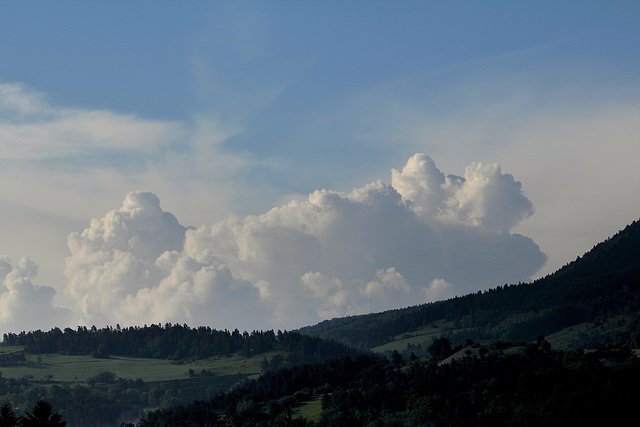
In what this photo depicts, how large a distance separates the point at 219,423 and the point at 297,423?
31.6 m

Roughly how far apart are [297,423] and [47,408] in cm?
5868

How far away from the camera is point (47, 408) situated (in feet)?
422

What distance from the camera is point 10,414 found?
136 m

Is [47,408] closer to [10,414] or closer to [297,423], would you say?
[10,414]

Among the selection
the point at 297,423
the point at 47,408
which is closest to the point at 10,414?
the point at 47,408

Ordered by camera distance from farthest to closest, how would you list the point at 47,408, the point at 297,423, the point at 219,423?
1. the point at 219,423
2. the point at 297,423
3. the point at 47,408

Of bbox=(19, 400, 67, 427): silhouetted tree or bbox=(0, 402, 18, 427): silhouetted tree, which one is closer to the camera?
bbox=(19, 400, 67, 427): silhouetted tree

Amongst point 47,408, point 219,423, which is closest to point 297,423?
point 219,423

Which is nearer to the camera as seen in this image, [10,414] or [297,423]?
[10,414]

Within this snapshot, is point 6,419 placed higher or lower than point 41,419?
higher

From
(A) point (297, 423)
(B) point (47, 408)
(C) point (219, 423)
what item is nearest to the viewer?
(B) point (47, 408)

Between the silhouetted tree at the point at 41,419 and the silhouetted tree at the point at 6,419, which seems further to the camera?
the silhouetted tree at the point at 6,419

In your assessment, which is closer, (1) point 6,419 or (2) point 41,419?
(2) point 41,419

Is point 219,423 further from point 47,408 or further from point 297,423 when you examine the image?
point 47,408
